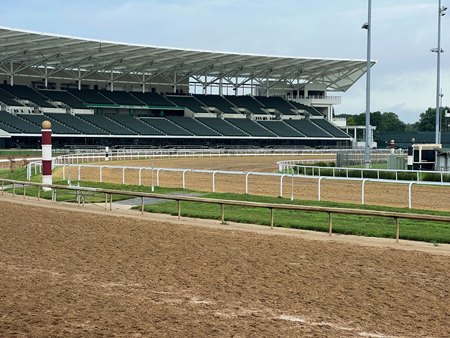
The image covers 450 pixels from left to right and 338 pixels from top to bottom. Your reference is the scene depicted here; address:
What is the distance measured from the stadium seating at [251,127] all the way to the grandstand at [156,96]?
124mm

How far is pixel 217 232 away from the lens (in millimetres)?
14016

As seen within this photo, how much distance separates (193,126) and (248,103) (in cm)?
1243

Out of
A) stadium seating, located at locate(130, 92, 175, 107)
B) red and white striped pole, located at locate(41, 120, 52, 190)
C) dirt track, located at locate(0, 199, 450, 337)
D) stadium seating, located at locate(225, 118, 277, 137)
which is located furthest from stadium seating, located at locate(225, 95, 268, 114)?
dirt track, located at locate(0, 199, 450, 337)

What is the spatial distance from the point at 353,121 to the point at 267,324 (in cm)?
13448

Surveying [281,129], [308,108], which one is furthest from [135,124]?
[308,108]

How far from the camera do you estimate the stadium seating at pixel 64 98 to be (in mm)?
68438

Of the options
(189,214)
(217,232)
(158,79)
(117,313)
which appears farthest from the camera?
(158,79)

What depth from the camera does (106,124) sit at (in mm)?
66500

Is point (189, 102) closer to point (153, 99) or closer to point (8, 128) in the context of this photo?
point (153, 99)

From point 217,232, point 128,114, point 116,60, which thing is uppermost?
point 116,60

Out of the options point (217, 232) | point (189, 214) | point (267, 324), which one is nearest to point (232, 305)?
point (267, 324)

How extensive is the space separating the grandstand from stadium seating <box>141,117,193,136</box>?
0.32ft

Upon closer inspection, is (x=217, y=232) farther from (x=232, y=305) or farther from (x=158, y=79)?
(x=158, y=79)

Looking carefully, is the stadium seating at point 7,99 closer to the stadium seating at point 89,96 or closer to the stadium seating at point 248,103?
the stadium seating at point 89,96
